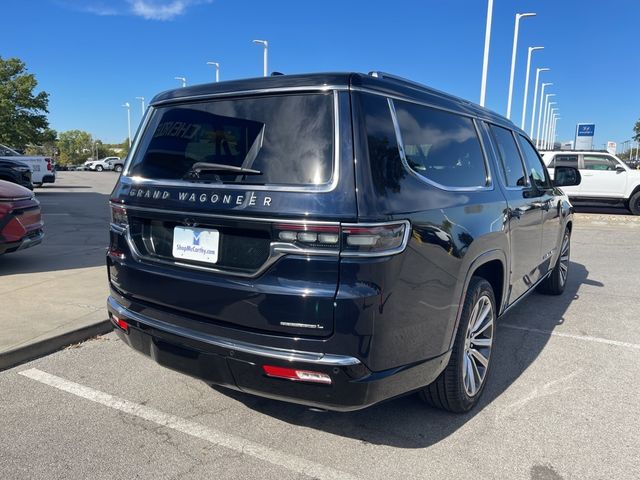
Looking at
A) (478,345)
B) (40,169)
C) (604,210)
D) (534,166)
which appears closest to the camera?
(478,345)

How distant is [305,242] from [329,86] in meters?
0.76

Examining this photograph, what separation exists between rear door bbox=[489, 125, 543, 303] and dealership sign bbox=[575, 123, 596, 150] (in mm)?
48914

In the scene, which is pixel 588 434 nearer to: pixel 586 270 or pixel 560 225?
pixel 560 225

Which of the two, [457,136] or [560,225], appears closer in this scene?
[457,136]

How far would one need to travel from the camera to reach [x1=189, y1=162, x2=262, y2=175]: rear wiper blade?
2453 mm

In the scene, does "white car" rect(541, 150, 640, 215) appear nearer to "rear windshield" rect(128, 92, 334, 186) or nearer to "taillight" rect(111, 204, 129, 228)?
"rear windshield" rect(128, 92, 334, 186)

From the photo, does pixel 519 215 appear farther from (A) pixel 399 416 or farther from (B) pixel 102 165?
(B) pixel 102 165

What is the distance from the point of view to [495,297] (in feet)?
11.9

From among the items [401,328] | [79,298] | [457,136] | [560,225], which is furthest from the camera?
[560,225]

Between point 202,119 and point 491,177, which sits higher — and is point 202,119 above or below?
above

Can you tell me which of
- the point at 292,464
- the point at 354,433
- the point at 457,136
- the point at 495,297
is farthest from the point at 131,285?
the point at 495,297

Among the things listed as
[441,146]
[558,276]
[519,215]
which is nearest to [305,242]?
[441,146]

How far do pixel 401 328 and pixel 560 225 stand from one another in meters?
3.99

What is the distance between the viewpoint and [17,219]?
6152 mm
